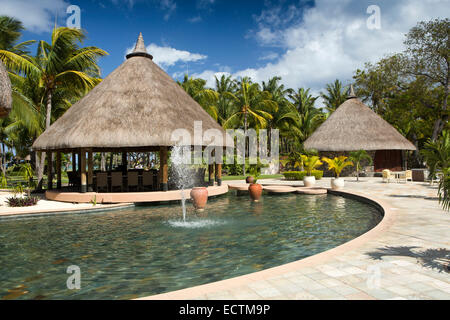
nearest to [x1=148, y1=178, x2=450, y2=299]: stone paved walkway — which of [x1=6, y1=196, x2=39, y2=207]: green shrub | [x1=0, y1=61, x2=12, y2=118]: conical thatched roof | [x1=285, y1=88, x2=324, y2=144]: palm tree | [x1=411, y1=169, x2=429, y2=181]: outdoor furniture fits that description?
[x1=0, y1=61, x2=12, y2=118]: conical thatched roof

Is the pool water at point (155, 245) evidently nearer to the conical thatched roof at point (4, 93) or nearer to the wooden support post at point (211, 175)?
the conical thatched roof at point (4, 93)

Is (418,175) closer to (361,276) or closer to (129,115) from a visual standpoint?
(129,115)

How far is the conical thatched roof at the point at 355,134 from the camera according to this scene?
84.3ft

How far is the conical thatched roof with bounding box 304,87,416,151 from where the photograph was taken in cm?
2570

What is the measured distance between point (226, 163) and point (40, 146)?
17.3 metres

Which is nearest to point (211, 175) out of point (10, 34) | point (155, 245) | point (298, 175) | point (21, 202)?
point (298, 175)

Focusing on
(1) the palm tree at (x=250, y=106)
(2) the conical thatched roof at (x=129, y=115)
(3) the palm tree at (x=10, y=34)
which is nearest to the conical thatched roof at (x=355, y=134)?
(1) the palm tree at (x=250, y=106)

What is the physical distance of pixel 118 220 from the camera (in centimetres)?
994

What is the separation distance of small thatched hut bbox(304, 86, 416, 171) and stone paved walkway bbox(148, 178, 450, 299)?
2036 cm

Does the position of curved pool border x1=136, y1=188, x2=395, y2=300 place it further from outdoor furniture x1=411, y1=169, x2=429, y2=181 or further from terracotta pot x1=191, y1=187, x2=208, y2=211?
outdoor furniture x1=411, y1=169, x2=429, y2=181

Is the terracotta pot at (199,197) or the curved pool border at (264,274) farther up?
the terracotta pot at (199,197)

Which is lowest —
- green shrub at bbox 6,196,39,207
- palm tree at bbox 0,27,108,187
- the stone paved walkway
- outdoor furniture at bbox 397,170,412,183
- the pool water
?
the pool water
